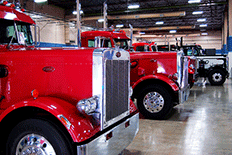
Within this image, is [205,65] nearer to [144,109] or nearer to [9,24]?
[144,109]

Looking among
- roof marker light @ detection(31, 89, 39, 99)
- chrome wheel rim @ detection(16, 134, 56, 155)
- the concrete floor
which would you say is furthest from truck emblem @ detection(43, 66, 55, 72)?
the concrete floor

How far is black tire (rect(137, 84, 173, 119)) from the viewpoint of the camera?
6074 mm

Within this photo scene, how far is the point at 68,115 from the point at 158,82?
13.1 feet

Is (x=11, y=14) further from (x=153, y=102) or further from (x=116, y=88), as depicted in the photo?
(x=153, y=102)

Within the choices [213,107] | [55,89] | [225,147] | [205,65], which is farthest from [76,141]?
[205,65]

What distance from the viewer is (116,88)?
10.4 feet

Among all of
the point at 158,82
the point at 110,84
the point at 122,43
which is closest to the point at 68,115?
the point at 110,84

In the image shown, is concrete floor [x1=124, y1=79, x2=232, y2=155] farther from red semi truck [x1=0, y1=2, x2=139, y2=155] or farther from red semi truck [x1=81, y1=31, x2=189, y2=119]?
red semi truck [x1=0, y1=2, x2=139, y2=155]

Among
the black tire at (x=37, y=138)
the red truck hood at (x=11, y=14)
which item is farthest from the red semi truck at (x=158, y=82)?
the black tire at (x=37, y=138)

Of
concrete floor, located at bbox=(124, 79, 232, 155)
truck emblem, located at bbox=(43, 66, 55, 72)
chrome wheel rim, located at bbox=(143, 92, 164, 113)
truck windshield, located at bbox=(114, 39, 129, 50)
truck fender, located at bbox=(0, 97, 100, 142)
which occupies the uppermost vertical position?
truck windshield, located at bbox=(114, 39, 129, 50)

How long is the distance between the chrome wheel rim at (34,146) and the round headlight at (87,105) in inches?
19.8

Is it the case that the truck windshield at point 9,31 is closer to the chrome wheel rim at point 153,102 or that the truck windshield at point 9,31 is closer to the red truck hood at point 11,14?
the red truck hood at point 11,14

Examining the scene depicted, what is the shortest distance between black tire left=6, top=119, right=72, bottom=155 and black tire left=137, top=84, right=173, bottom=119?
151 inches

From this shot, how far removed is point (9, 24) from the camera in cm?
399
